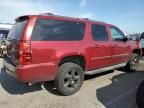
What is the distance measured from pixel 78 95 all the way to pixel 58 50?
132 centimetres

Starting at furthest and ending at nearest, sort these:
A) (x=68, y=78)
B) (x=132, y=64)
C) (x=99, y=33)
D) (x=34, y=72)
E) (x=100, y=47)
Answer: (x=132, y=64)
(x=99, y=33)
(x=100, y=47)
(x=68, y=78)
(x=34, y=72)

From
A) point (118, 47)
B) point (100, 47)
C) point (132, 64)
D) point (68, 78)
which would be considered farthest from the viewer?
point (132, 64)

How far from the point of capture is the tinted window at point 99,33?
20.4 ft

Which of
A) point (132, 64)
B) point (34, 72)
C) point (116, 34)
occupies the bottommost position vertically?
point (132, 64)

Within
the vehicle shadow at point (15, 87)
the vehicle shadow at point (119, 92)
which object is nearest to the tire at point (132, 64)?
the vehicle shadow at point (119, 92)

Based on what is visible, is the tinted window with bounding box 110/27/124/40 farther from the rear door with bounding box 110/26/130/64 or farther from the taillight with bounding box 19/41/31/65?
the taillight with bounding box 19/41/31/65

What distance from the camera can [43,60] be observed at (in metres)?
4.73

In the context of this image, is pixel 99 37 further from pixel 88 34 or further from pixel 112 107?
pixel 112 107

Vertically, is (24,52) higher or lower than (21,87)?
higher

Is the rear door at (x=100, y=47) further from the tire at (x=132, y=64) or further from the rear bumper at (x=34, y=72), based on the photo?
the tire at (x=132, y=64)

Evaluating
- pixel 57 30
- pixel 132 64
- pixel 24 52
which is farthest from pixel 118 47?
pixel 24 52

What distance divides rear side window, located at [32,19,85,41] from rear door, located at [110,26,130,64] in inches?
65.9

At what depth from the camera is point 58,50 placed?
16.4 feet

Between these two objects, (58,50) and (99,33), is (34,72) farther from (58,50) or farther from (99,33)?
(99,33)
